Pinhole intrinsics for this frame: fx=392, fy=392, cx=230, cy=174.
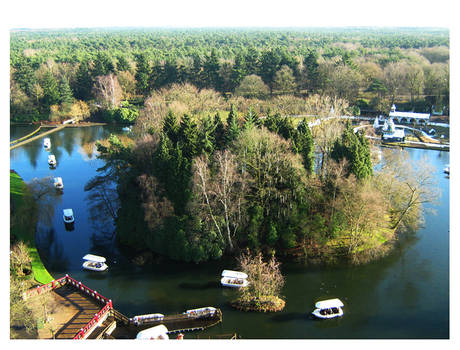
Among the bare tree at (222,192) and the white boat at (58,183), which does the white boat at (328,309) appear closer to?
the bare tree at (222,192)

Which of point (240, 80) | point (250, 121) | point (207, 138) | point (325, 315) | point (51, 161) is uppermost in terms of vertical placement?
point (240, 80)

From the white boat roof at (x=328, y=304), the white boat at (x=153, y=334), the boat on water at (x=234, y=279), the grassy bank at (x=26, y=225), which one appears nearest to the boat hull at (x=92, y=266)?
the grassy bank at (x=26, y=225)

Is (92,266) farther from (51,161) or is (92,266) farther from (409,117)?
(409,117)

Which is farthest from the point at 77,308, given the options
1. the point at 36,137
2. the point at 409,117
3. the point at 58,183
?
the point at 409,117

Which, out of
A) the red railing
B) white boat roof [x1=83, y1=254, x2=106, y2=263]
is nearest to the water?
white boat roof [x1=83, y1=254, x2=106, y2=263]

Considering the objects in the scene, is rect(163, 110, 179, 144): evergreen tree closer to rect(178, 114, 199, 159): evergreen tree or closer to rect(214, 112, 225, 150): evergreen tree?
rect(178, 114, 199, 159): evergreen tree

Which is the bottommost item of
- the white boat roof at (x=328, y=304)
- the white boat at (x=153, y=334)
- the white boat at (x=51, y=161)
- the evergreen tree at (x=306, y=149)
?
the white boat at (x=153, y=334)
